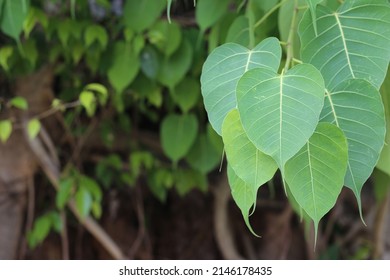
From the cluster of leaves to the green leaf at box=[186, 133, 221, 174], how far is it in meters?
0.78

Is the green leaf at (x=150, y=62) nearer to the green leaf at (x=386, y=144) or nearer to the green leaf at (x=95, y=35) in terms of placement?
the green leaf at (x=95, y=35)

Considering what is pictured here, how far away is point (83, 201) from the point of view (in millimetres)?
1369

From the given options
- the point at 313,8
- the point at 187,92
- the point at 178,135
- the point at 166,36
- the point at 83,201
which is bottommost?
the point at 83,201

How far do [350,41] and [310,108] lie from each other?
0.15 meters

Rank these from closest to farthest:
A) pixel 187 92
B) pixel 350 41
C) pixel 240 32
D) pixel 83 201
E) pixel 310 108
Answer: pixel 310 108 < pixel 350 41 < pixel 240 32 < pixel 187 92 < pixel 83 201

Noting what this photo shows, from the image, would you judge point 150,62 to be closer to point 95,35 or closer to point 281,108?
point 95,35

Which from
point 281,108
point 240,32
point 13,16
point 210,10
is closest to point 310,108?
point 281,108

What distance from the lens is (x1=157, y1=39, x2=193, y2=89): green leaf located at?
1142 millimetres

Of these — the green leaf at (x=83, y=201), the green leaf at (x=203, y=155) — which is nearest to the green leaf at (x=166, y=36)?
the green leaf at (x=203, y=155)

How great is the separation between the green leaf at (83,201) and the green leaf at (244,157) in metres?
0.92

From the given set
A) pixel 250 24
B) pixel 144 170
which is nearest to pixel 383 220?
pixel 144 170

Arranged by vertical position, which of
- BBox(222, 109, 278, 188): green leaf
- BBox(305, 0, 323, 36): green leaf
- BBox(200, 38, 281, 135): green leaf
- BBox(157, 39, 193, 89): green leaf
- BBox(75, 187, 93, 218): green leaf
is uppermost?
BBox(305, 0, 323, 36): green leaf

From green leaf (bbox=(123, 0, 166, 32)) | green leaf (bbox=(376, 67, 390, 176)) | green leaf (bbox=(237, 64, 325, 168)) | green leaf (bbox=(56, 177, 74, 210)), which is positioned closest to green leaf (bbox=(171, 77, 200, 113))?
green leaf (bbox=(123, 0, 166, 32))

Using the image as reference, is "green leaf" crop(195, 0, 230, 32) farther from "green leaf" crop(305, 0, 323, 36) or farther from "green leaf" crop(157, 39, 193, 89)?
"green leaf" crop(305, 0, 323, 36)
